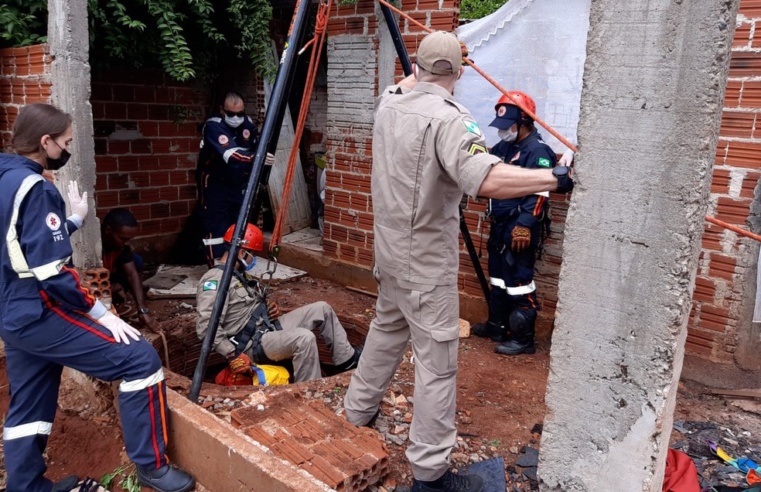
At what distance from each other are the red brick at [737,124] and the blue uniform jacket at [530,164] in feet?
3.87

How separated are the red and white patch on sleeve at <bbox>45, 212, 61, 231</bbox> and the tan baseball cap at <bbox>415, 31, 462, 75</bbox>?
1927mm

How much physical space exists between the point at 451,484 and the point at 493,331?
2.25 metres

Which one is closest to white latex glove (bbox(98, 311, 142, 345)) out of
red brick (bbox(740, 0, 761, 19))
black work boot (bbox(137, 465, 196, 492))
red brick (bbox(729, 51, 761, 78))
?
black work boot (bbox(137, 465, 196, 492))

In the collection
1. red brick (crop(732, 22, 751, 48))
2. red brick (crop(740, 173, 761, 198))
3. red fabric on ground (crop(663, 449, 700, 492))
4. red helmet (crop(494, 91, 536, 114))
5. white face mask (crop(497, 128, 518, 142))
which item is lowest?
red fabric on ground (crop(663, 449, 700, 492))

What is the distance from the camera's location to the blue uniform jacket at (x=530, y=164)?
4.61 meters

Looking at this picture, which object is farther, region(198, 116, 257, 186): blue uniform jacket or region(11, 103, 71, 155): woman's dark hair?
region(198, 116, 257, 186): blue uniform jacket

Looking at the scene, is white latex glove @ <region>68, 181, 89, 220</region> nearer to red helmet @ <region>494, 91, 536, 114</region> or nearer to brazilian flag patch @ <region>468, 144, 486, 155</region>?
brazilian flag patch @ <region>468, 144, 486, 155</region>

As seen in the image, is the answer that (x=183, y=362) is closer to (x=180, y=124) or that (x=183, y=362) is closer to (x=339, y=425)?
(x=339, y=425)

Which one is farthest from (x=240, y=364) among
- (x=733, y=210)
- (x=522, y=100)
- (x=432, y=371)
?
(x=733, y=210)

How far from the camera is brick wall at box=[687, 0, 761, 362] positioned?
3.93m

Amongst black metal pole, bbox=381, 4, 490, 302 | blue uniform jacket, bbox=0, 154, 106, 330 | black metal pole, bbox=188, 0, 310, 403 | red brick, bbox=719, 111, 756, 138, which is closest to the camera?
blue uniform jacket, bbox=0, 154, 106, 330

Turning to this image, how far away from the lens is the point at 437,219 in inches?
118

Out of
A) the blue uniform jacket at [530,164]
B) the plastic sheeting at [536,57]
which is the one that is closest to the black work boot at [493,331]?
the blue uniform jacket at [530,164]

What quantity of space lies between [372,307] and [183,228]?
10.2 feet
